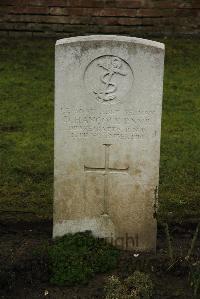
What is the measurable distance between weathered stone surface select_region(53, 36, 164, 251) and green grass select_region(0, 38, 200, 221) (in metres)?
0.77

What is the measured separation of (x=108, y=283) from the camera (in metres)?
4.94

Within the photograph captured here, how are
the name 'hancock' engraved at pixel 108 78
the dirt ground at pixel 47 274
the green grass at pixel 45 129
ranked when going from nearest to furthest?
1. the dirt ground at pixel 47 274
2. the name 'hancock' engraved at pixel 108 78
3. the green grass at pixel 45 129

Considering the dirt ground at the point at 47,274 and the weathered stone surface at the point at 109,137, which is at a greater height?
the weathered stone surface at the point at 109,137

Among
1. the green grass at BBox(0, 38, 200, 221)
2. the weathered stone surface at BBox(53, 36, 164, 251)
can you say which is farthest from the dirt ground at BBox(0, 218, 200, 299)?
the green grass at BBox(0, 38, 200, 221)

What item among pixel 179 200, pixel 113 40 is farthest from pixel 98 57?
pixel 179 200

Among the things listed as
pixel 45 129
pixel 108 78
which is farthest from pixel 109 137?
pixel 45 129

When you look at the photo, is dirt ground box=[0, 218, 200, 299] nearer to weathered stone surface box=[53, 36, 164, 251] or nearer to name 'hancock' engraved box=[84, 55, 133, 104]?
weathered stone surface box=[53, 36, 164, 251]

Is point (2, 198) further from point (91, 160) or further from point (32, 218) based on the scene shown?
point (91, 160)

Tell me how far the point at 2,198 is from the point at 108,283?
1826 mm

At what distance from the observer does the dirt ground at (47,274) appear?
4.95 meters

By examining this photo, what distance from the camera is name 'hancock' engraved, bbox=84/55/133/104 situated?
5062mm

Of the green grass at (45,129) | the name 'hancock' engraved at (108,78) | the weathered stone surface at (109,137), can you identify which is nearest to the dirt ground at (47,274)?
the weathered stone surface at (109,137)

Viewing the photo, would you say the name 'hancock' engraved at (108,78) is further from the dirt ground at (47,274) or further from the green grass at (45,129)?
the green grass at (45,129)

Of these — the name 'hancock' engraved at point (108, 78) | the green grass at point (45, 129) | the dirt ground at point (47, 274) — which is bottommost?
the dirt ground at point (47, 274)
